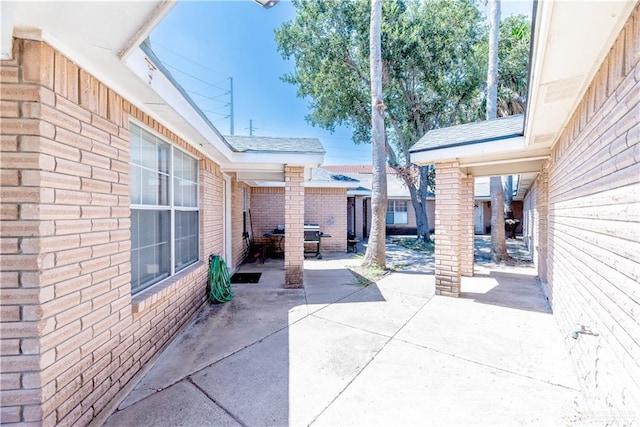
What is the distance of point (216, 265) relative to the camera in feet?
17.9

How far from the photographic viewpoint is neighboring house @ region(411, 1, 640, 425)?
A: 5.54ft

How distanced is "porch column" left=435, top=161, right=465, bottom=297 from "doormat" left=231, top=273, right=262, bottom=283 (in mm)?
4315

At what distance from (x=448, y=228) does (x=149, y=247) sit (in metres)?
5.20

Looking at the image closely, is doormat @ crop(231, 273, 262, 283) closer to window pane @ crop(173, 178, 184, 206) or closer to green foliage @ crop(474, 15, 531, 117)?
window pane @ crop(173, 178, 184, 206)

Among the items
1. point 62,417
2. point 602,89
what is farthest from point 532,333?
point 62,417

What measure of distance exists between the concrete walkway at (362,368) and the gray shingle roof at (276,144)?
3.11m

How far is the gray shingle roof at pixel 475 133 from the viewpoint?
4.61m

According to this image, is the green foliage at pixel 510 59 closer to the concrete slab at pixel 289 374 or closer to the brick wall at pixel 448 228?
the brick wall at pixel 448 228

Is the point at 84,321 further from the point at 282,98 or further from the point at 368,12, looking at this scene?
the point at 282,98

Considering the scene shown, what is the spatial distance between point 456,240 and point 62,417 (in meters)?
5.85

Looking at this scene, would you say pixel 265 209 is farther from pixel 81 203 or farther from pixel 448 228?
pixel 81 203

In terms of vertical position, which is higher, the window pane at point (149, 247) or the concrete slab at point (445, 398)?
the window pane at point (149, 247)

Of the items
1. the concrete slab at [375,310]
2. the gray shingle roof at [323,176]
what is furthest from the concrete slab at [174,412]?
the gray shingle roof at [323,176]

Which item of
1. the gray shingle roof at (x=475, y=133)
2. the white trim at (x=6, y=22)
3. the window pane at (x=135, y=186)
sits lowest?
the window pane at (x=135, y=186)
